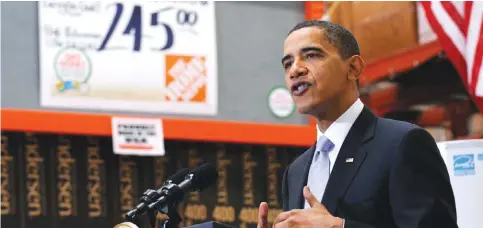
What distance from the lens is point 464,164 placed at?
3855 millimetres

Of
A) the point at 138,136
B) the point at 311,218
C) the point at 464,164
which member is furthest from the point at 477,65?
the point at 311,218

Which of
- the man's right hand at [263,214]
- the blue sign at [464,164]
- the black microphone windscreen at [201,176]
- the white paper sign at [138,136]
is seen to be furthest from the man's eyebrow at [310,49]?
the white paper sign at [138,136]

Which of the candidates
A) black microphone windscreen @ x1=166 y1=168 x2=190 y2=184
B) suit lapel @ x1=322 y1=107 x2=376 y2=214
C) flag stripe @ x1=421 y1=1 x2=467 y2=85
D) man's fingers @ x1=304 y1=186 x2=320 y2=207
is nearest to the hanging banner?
flag stripe @ x1=421 y1=1 x2=467 y2=85

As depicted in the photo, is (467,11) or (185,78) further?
(185,78)

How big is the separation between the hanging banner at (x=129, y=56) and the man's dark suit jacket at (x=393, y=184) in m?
2.92

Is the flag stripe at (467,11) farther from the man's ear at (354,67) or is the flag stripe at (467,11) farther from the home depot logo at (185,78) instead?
the man's ear at (354,67)

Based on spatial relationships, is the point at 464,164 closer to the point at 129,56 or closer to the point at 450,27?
the point at 450,27

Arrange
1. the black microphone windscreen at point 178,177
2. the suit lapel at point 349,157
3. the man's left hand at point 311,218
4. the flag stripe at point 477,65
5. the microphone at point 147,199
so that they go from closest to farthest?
the man's left hand at point 311,218 < the suit lapel at point 349,157 < the microphone at point 147,199 < the black microphone windscreen at point 178,177 < the flag stripe at point 477,65

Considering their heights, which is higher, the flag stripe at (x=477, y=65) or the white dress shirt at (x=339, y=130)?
the flag stripe at (x=477, y=65)

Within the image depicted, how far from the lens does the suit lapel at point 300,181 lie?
251cm

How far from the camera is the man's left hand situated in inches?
85.4

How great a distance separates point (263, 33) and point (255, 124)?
57 cm

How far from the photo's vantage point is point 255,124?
5363 mm

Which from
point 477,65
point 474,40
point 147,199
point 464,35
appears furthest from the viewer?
point 464,35
